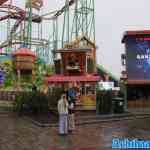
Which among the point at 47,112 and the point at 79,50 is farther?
the point at 79,50

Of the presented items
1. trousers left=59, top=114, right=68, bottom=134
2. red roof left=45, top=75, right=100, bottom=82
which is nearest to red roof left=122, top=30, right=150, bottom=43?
red roof left=45, top=75, right=100, bottom=82

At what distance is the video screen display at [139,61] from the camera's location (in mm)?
28328

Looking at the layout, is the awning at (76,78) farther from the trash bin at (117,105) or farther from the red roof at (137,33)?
the red roof at (137,33)

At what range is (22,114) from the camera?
75.5 feet

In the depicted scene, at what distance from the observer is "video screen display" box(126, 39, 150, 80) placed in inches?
1115

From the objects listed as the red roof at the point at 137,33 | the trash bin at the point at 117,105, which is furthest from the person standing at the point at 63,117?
the red roof at the point at 137,33

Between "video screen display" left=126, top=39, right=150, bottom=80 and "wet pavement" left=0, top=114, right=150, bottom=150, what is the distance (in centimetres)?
741

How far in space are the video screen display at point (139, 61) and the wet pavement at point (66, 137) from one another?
7.41 m

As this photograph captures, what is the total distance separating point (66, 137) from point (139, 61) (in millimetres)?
13639

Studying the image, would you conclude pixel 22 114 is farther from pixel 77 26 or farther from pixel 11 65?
pixel 77 26

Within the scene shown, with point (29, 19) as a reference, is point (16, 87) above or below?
below

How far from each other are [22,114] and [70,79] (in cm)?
560

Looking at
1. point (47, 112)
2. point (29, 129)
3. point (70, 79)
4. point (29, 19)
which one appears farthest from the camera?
point (29, 19)

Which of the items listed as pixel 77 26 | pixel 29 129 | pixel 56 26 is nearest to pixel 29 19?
pixel 77 26
